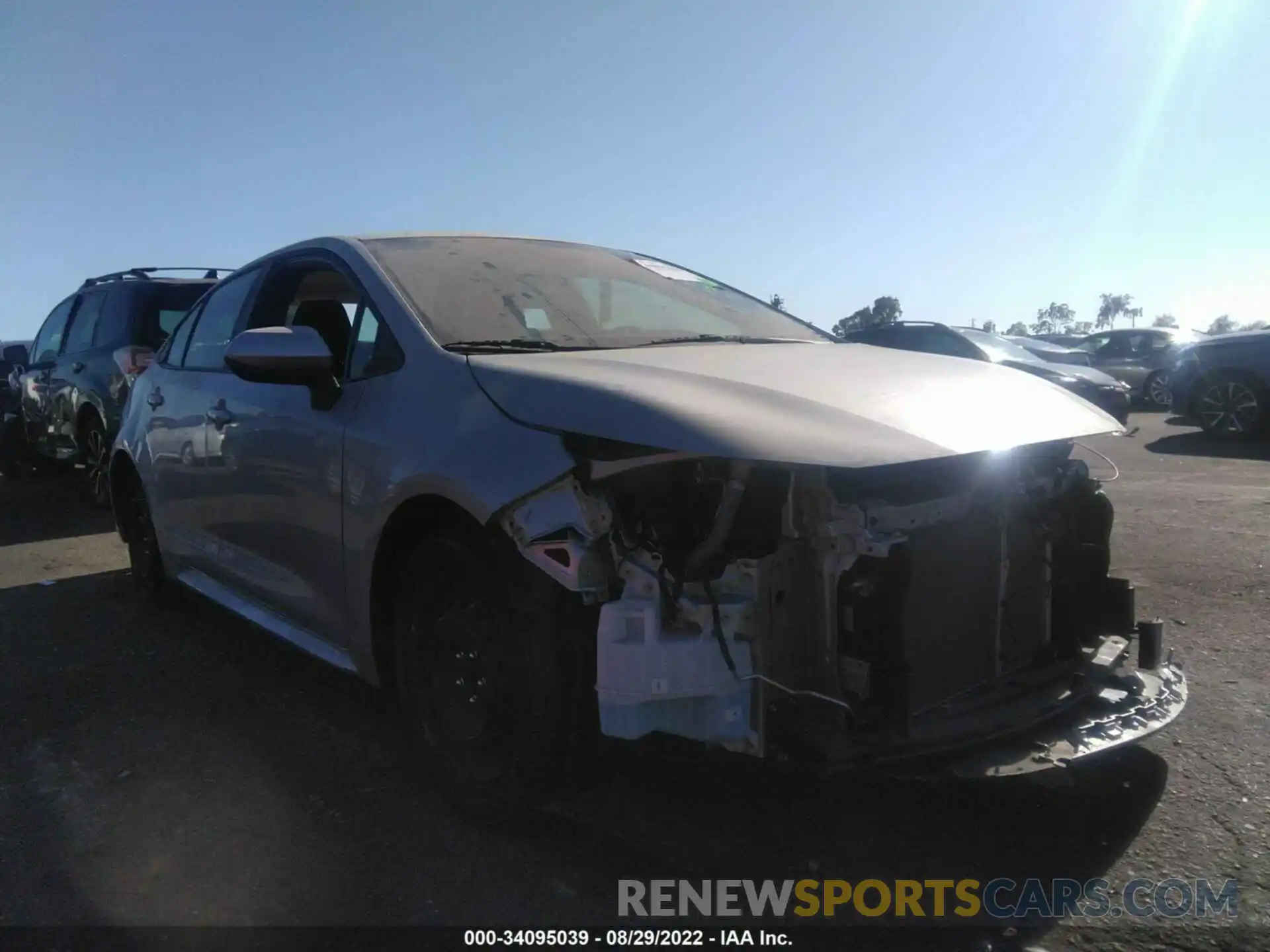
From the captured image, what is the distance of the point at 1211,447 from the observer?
36.3ft

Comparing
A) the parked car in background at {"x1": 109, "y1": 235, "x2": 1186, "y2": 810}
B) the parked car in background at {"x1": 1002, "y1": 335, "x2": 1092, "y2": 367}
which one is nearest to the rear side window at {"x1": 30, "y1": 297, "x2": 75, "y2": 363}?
the parked car in background at {"x1": 109, "y1": 235, "x2": 1186, "y2": 810}

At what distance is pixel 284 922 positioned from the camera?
2.39 meters

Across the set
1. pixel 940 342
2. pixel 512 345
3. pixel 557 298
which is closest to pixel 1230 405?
pixel 940 342

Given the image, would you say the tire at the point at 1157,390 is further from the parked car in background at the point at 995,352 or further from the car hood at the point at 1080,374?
the car hood at the point at 1080,374

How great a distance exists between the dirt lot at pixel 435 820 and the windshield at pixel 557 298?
1348 millimetres

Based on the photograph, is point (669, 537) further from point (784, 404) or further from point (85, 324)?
point (85, 324)

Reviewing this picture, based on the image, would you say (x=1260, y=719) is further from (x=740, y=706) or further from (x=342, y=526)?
(x=342, y=526)

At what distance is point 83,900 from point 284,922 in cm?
55

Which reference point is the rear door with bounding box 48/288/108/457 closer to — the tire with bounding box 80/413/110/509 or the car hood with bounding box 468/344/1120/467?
the tire with bounding box 80/413/110/509

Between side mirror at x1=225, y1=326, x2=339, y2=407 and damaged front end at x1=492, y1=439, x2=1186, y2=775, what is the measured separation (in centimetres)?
100

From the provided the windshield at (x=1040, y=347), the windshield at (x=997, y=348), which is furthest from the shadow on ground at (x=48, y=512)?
the windshield at (x=1040, y=347)

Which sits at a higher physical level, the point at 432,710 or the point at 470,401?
the point at 470,401

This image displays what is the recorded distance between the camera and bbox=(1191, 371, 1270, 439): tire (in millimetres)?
11188

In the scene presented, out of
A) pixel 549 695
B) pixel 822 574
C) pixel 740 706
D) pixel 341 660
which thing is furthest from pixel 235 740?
pixel 822 574
